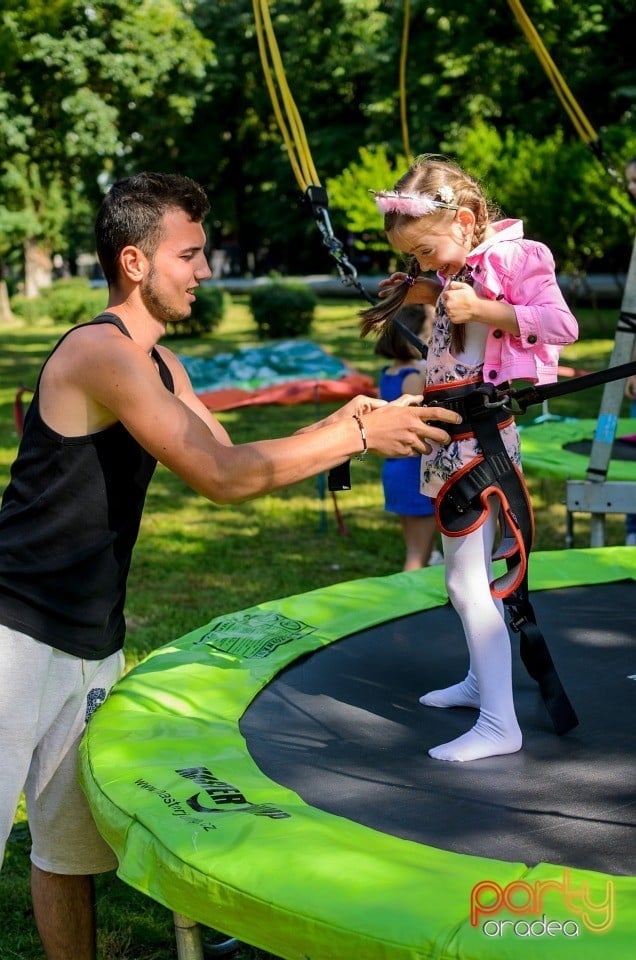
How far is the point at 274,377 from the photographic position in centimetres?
1034

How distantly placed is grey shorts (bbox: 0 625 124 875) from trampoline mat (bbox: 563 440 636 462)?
3.14 metres

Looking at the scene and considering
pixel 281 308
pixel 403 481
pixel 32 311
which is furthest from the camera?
pixel 32 311

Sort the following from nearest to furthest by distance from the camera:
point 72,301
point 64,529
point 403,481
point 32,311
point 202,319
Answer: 1. point 64,529
2. point 403,481
3. point 202,319
4. point 72,301
5. point 32,311

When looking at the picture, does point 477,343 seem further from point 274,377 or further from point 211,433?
point 274,377

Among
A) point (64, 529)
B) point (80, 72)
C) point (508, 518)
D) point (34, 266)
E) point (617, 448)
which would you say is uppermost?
point (80, 72)

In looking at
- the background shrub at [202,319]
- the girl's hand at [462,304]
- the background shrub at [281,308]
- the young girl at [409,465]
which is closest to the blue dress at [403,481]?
the young girl at [409,465]

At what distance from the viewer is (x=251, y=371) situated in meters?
10.5

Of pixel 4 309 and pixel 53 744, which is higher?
pixel 53 744

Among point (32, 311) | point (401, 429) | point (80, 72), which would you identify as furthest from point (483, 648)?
point (32, 311)

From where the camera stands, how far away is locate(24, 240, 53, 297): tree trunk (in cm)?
2577

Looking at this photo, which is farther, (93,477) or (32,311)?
(32,311)

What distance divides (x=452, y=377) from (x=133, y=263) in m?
0.67

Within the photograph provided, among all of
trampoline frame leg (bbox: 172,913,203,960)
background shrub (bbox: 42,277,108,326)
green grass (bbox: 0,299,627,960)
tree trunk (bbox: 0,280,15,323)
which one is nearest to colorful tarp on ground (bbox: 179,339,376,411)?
green grass (bbox: 0,299,627,960)

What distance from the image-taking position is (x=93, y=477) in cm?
196
